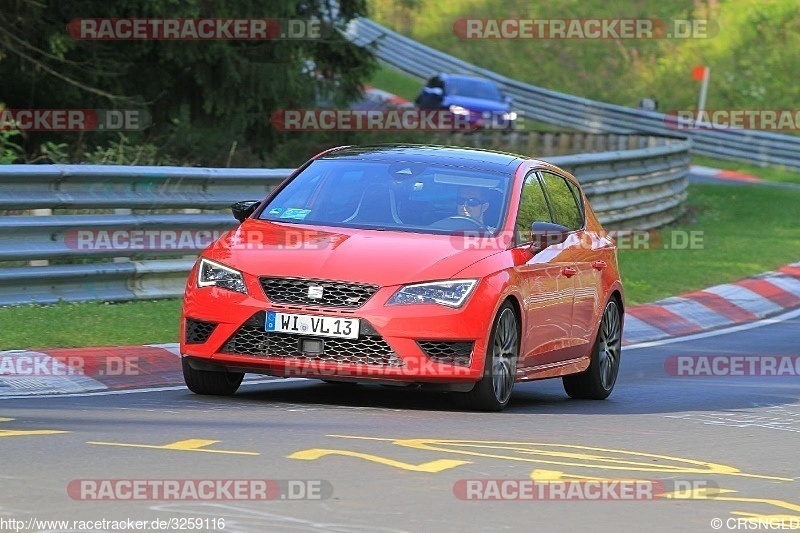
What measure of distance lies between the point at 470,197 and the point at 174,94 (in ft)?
40.7

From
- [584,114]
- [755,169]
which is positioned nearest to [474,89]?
[584,114]

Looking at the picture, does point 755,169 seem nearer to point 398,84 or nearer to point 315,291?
point 398,84

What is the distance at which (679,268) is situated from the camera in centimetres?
2045

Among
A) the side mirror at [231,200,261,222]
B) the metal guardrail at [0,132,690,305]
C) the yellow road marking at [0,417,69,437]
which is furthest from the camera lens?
the metal guardrail at [0,132,690,305]

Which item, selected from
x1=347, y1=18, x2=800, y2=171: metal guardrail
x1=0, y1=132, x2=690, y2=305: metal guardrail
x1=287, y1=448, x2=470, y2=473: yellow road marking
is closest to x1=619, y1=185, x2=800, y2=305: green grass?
x1=0, y1=132, x2=690, y2=305: metal guardrail

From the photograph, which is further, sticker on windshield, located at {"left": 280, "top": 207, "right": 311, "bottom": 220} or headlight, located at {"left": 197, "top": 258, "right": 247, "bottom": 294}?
sticker on windshield, located at {"left": 280, "top": 207, "right": 311, "bottom": 220}

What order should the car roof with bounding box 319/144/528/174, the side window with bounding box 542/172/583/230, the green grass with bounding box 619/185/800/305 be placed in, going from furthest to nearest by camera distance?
the green grass with bounding box 619/185/800/305 → the side window with bounding box 542/172/583/230 → the car roof with bounding box 319/144/528/174

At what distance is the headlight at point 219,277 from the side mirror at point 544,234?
189 centimetres

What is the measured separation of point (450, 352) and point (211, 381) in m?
1.49

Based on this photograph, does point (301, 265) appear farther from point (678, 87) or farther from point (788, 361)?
point (678, 87)

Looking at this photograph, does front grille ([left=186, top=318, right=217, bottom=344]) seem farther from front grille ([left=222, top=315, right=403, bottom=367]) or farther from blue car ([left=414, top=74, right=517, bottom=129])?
blue car ([left=414, top=74, right=517, bottom=129])

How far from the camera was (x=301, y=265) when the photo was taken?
9836 millimetres

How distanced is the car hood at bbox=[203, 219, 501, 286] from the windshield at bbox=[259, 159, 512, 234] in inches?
9.4

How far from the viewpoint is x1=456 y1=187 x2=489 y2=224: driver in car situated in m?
10.8
